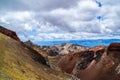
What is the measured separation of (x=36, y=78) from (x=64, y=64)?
93.0 m

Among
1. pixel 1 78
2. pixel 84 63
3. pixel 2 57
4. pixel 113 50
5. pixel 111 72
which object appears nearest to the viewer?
pixel 1 78

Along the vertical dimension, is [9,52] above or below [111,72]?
above

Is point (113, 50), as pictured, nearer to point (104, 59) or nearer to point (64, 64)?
point (104, 59)

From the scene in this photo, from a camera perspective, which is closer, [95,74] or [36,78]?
Result: [36,78]

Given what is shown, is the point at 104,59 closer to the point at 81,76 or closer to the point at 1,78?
the point at 81,76

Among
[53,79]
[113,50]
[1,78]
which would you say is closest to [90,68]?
[113,50]

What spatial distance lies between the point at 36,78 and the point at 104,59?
34556 mm

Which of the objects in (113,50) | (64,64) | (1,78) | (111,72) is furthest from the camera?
(64,64)

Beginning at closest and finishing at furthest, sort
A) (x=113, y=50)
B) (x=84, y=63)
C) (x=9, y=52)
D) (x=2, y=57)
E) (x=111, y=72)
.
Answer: (x=2, y=57) → (x=9, y=52) → (x=111, y=72) → (x=113, y=50) → (x=84, y=63)

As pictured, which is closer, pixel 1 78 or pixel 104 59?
pixel 1 78

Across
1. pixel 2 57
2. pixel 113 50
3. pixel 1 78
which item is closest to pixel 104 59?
pixel 113 50

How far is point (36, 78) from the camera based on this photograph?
8600cm

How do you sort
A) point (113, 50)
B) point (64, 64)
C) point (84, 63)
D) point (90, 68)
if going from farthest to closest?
point (64, 64) → point (84, 63) → point (90, 68) → point (113, 50)

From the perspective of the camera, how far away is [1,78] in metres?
60.4
